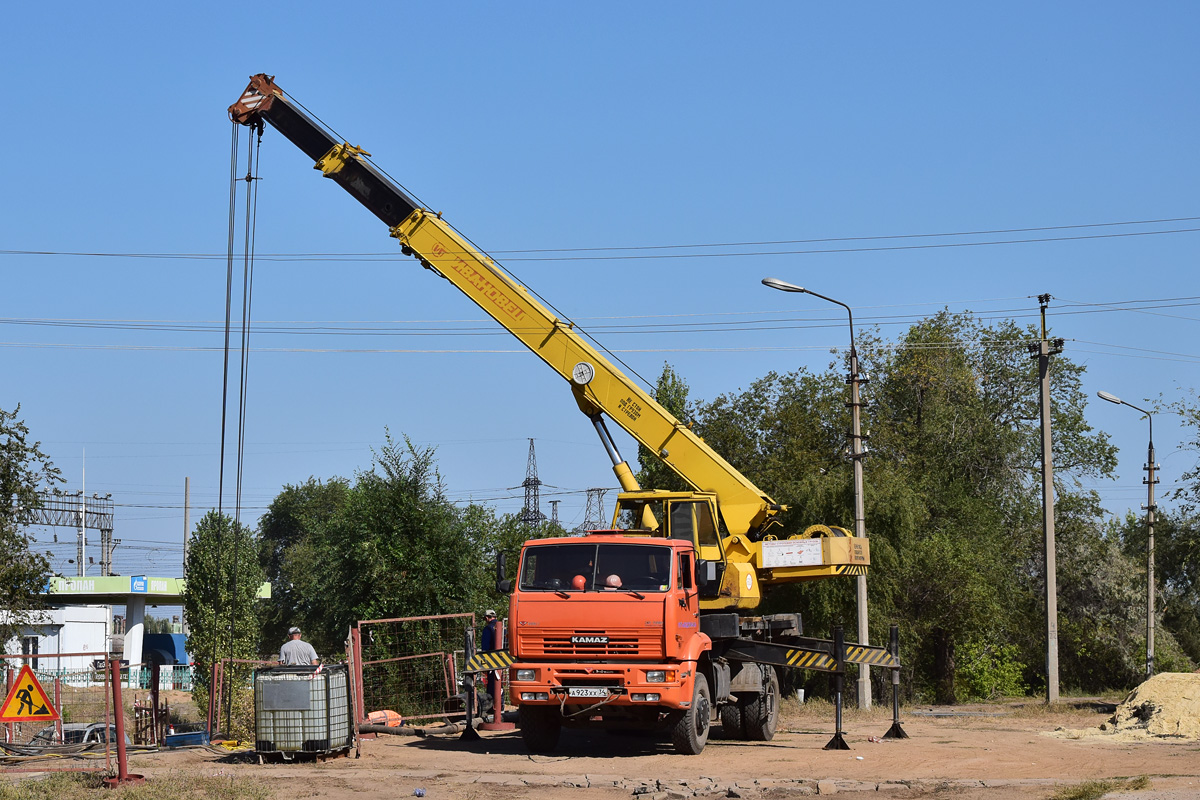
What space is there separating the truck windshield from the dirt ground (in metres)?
2.24

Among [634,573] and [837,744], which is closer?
[634,573]

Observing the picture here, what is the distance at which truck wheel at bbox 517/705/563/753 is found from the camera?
53.1ft

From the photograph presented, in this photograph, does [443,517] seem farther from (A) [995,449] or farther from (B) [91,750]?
(A) [995,449]

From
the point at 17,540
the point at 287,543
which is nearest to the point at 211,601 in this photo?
the point at 17,540

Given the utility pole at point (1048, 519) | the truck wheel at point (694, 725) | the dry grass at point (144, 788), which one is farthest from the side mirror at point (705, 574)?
the utility pole at point (1048, 519)

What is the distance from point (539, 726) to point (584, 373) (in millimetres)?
6210

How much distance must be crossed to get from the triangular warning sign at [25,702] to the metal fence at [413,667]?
9514 mm

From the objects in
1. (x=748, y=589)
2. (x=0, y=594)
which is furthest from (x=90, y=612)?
(x=748, y=589)

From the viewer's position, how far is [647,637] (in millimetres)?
15297

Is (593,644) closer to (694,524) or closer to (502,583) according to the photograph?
(502,583)

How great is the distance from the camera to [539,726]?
16.3 metres

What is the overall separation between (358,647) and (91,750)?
376cm

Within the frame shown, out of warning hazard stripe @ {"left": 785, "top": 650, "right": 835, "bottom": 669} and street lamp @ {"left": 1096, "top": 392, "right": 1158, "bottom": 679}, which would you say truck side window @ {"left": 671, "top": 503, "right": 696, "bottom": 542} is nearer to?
warning hazard stripe @ {"left": 785, "top": 650, "right": 835, "bottom": 669}

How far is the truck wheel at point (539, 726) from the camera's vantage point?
1617 centimetres
